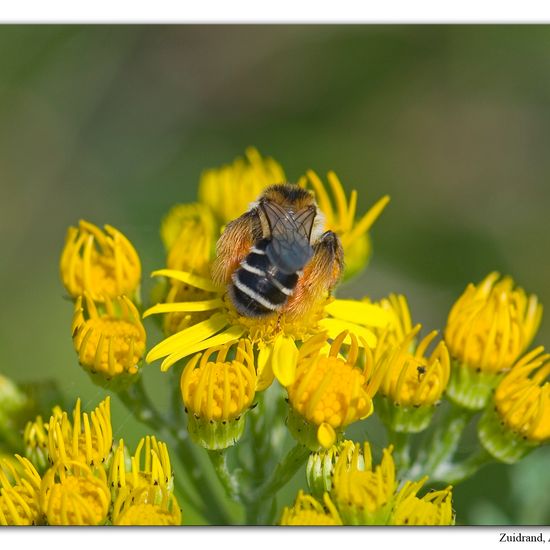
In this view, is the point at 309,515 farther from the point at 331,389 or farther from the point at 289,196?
the point at 289,196

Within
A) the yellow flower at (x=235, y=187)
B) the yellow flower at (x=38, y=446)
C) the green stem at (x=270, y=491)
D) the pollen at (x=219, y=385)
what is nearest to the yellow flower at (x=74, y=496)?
the yellow flower at (x=38, y=446)

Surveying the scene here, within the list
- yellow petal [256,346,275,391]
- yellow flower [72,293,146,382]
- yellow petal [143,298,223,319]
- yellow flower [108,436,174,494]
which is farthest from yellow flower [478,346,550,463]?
yellow flower [72,293,146,382]

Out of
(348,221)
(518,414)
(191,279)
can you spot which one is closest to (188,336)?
(191,279)

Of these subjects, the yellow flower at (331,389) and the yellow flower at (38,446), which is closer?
the yellow flower at (331,389)

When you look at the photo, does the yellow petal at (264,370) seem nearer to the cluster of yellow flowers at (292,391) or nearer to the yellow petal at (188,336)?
the cluster of yellow flowers at (292,391)
